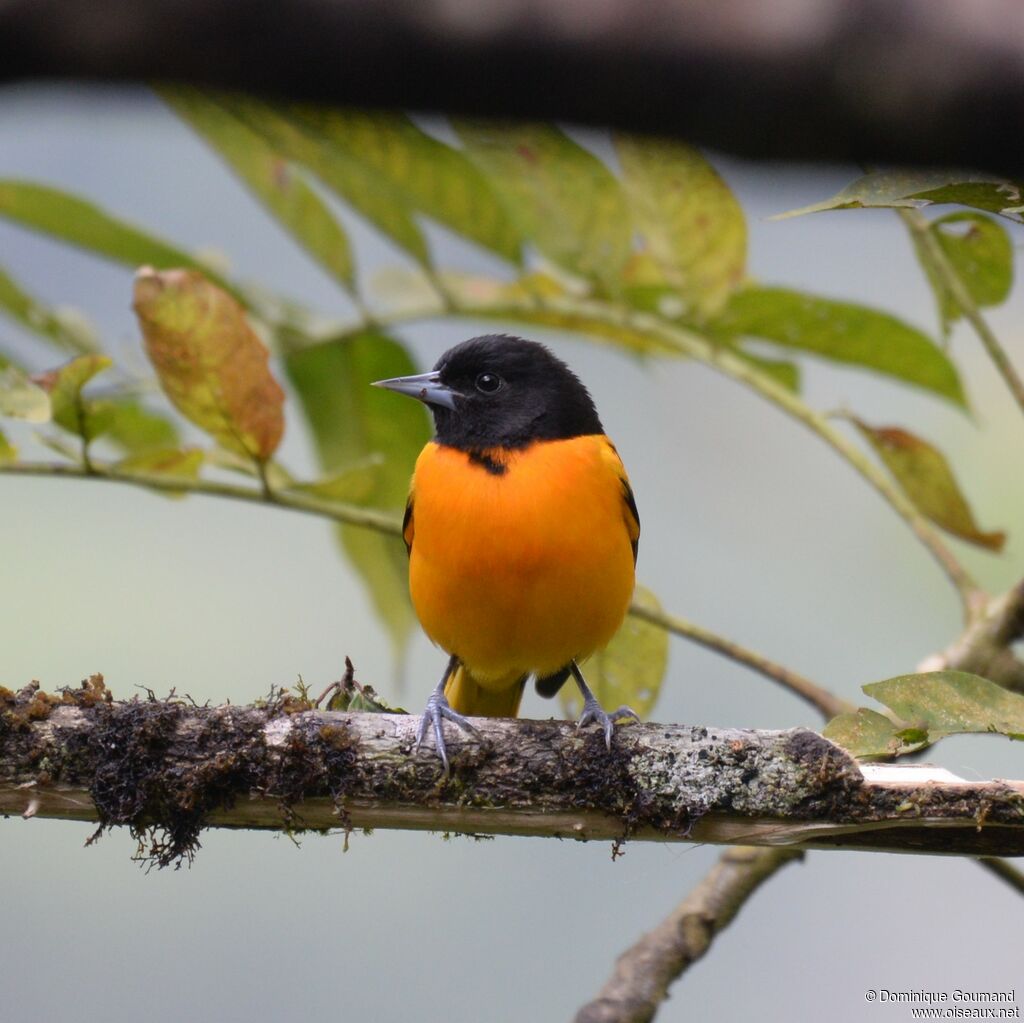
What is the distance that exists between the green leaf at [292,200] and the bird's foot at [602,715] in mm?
1437

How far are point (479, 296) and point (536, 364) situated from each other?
0.30m

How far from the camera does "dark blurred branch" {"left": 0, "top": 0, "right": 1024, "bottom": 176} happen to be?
0.64 m

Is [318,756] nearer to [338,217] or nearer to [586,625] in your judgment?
[586,625]

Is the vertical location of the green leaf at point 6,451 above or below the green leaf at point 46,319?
below

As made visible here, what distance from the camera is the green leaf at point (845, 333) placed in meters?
3.70

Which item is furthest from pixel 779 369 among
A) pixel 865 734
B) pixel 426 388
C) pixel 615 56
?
pixel 615 56

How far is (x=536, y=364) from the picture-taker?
12.7ft

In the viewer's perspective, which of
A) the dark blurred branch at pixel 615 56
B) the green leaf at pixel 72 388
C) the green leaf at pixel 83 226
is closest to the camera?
the dark blurred branch at pixel 615 56

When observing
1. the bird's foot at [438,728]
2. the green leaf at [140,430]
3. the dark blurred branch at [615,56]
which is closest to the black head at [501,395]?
the green leaf at [140,430]

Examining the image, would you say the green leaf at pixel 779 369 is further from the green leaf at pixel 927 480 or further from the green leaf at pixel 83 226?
the green leaf at pixel 83 226

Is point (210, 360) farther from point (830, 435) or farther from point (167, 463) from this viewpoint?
point (830, 435)

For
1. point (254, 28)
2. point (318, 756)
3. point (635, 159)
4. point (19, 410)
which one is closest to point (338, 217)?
point (635, 159)

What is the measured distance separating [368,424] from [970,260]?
185cm

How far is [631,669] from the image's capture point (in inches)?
141
